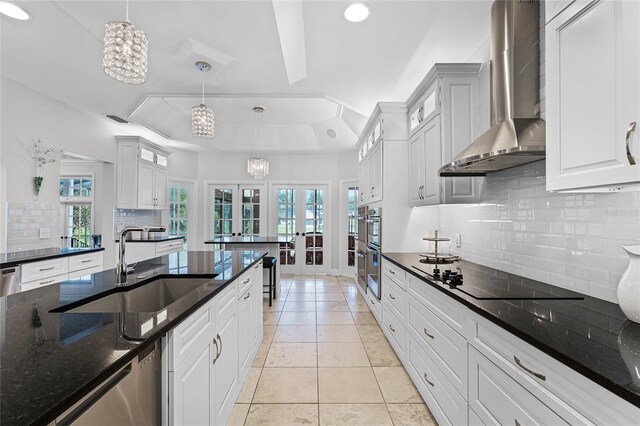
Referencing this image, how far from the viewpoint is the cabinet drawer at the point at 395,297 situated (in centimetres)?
249

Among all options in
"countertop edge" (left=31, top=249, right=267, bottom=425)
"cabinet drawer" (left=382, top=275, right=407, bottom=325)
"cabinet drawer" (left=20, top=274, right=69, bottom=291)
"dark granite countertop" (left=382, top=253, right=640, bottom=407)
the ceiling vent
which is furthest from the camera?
the ceiling vent

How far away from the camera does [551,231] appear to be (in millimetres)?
1786

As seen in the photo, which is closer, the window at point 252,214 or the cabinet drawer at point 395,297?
the cabinet drawer at point 395,297

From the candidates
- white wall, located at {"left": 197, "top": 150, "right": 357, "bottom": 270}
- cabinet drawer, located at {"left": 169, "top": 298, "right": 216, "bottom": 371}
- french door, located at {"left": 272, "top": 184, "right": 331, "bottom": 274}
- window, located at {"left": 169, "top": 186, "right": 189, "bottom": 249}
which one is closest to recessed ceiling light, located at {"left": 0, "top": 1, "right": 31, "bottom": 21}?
cabinet drawer, located at {"left": 169, "top": 298, "right": 216, "bottom": 371}

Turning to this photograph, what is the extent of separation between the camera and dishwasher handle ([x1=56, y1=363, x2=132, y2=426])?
2.26ft

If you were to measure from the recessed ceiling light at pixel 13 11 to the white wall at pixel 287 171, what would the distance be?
440 cm

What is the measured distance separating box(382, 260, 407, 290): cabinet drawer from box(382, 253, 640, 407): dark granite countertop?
0.67 m

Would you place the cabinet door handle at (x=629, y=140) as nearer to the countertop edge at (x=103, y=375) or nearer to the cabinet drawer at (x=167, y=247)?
the countertop edge at (x=103, y=375)

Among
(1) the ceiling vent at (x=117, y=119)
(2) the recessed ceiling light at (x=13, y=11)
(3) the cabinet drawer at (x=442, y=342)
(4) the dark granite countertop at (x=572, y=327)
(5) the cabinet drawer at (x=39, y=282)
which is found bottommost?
(3) the cabinet drawer at (x=442, y=342)

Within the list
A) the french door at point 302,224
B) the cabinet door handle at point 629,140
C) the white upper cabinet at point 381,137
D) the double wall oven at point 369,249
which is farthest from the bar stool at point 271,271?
the cabinet door handle at point 629,140

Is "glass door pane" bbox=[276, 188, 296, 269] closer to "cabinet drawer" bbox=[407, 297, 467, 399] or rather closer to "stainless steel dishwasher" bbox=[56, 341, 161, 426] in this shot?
"cabinet drawer" bbox=[407, 297, 467, 399]

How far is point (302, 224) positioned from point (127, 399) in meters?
5.81

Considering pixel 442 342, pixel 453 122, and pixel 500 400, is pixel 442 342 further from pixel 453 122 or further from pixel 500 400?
pixel 453 122

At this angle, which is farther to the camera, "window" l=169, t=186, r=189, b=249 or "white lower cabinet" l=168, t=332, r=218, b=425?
"window" l=169, t=186, r=189, b=249
